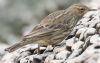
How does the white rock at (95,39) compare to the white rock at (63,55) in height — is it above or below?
below

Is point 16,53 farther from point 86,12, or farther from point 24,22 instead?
point 24,22

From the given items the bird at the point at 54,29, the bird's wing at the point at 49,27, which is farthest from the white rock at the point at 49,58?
the bird's wing at the point at 49,27

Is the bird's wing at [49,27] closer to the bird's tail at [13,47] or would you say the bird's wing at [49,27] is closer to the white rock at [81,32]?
the bird's tail at [13,47]

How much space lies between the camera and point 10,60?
632 centimetres

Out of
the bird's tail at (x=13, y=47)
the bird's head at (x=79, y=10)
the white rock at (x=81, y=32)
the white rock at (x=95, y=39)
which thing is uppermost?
the bird's head at (x=79, y=10)

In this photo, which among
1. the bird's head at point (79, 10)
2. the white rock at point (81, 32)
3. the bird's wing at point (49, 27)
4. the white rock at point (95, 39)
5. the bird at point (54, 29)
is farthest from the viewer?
the bird's head at point (79, 10)

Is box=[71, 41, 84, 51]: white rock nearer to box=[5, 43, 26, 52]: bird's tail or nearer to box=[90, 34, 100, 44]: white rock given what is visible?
box=[90, 34, 100, 44]: white rock

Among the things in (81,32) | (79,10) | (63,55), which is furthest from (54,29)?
(63,55)

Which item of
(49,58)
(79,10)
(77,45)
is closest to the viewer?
(77,45)

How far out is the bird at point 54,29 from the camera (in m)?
6.73

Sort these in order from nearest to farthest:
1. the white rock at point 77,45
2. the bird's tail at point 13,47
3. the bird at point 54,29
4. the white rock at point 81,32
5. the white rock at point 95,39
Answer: the white rock at point 95,39
the white rock at point 77,45
the white rock at point 81,32
the bird's tail at point 13,47
the bird at point 54,29

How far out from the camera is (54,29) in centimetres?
693

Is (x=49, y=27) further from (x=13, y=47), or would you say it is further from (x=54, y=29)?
(x=13, y=47)

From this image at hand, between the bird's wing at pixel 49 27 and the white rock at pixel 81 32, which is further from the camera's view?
the bird's wing at pixel 49 27
